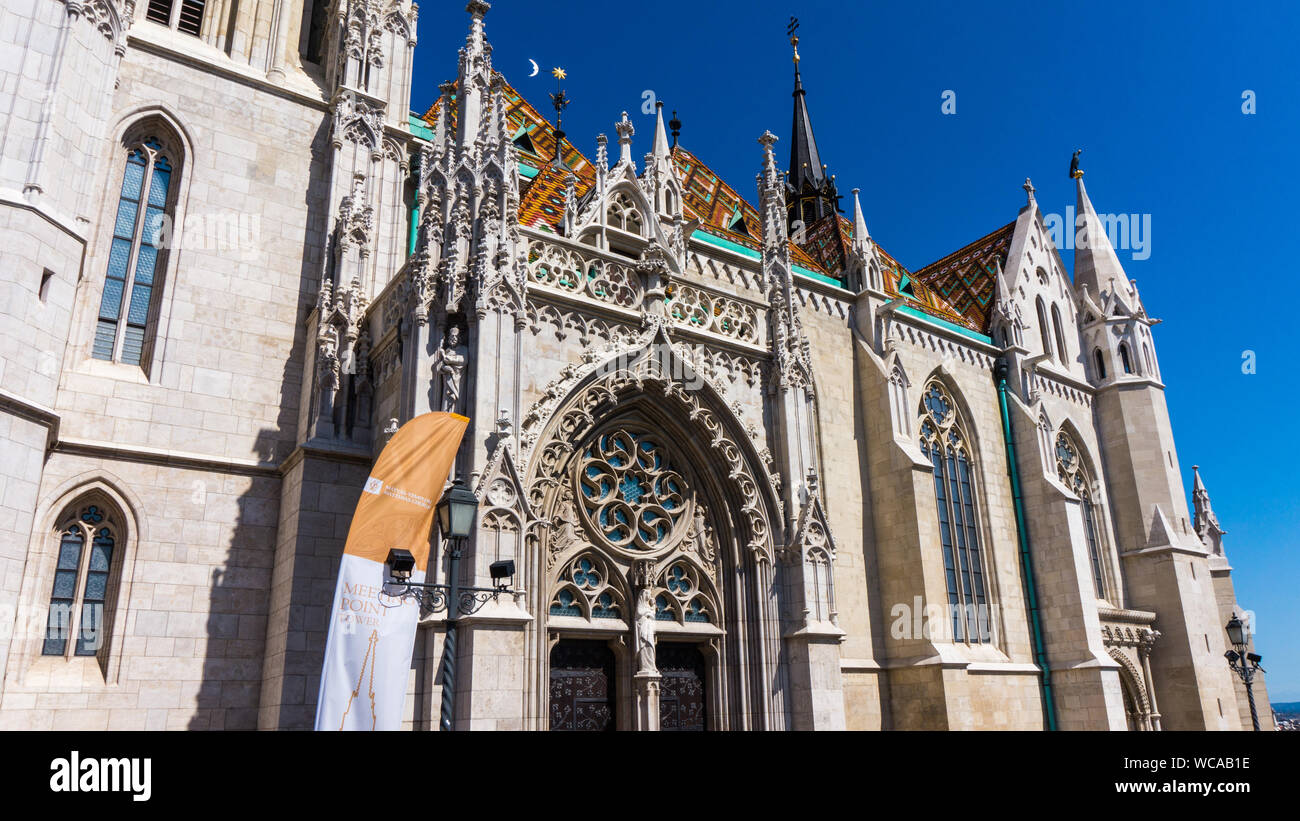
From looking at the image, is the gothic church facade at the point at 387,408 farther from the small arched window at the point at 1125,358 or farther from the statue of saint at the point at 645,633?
the small arched window at the point at 1125,358

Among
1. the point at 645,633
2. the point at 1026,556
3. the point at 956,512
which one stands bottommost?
the point at 645,633

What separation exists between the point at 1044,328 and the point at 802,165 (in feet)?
44.5

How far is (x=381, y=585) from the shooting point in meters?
9.31

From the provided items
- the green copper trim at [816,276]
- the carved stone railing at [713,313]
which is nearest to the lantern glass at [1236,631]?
the carved stone railing at [713,313]

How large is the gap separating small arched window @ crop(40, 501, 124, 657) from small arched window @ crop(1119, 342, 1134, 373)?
2496 centimetres

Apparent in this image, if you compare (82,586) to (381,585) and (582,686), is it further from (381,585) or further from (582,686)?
(582,686)

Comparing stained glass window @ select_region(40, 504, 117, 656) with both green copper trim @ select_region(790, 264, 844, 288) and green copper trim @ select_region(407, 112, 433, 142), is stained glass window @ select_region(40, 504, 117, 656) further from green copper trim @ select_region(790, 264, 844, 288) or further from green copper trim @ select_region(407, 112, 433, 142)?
green copper trim @ select_region(790, 264, 844, 288)

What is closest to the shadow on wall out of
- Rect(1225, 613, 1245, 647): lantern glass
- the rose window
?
the rose window

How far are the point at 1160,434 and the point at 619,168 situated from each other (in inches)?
697

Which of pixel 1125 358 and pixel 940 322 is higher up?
pixel 1125 358

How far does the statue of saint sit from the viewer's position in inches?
473

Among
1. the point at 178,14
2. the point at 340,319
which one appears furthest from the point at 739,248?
the point at 178,14
